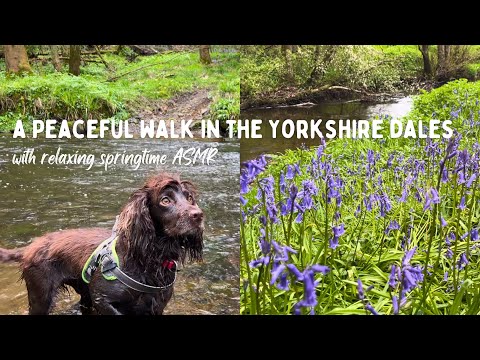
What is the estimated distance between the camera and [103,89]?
3.65 metres

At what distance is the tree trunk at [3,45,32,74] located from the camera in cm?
345

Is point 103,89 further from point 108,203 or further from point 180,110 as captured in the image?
point 108,203

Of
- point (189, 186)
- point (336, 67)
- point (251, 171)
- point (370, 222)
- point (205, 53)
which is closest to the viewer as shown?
point (251, 171)

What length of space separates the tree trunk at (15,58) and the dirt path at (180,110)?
3.07 feet

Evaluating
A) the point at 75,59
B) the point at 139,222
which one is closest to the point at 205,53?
the point at 75,59

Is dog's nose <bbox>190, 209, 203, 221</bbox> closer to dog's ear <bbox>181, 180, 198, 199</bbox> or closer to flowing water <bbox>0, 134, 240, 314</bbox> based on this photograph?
dog's ear <bbox>181, 180, 198, 199</bbox>

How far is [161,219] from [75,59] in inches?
64.8

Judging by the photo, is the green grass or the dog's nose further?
the green grass

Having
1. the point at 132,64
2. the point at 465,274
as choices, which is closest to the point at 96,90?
the point at 132,64

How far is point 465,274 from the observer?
2.93 meters

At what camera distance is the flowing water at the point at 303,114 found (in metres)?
3.57

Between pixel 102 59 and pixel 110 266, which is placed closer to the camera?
pixel 110 266

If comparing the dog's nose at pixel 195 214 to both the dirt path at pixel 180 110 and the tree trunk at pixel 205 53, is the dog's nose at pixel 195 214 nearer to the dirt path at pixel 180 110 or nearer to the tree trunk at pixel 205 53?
the dirt path at pixel 180 110

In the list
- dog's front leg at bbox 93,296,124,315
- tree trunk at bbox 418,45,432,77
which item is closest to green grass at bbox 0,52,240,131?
dog's front leg at bbox 93,296,124,315
